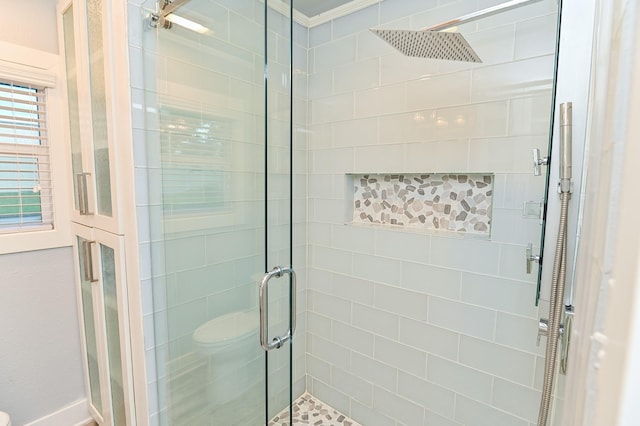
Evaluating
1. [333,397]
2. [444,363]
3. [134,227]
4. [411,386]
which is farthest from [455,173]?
[333,397]

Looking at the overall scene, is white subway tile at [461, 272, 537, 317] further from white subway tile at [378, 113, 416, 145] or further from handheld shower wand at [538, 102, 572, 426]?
white subway tile at [378, 113, 416, 145]

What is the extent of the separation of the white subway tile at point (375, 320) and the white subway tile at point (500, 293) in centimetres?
45

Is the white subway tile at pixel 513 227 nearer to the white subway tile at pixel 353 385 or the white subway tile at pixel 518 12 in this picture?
the white subway tile at pixel 518 12

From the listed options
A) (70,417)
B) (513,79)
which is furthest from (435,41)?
(70,417)

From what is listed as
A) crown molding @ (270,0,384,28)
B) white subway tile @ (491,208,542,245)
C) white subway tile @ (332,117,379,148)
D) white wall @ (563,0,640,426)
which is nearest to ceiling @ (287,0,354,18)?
crown molding @ (270,0,384,28)

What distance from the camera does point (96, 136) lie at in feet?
4.60

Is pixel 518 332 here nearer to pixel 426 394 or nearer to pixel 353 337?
pixel 426 394

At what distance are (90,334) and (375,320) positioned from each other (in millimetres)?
1642

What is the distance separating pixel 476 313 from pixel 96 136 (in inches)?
77.5

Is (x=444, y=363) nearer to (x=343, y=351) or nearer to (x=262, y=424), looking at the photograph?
(x=343, y=351)

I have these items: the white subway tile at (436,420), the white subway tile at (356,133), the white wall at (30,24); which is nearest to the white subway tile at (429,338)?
the white subway tile at (436,420)

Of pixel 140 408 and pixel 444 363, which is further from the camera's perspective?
pixel 444 363

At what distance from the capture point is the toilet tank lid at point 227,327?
47.1 inches

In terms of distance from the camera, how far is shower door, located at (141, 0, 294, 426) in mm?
1072
